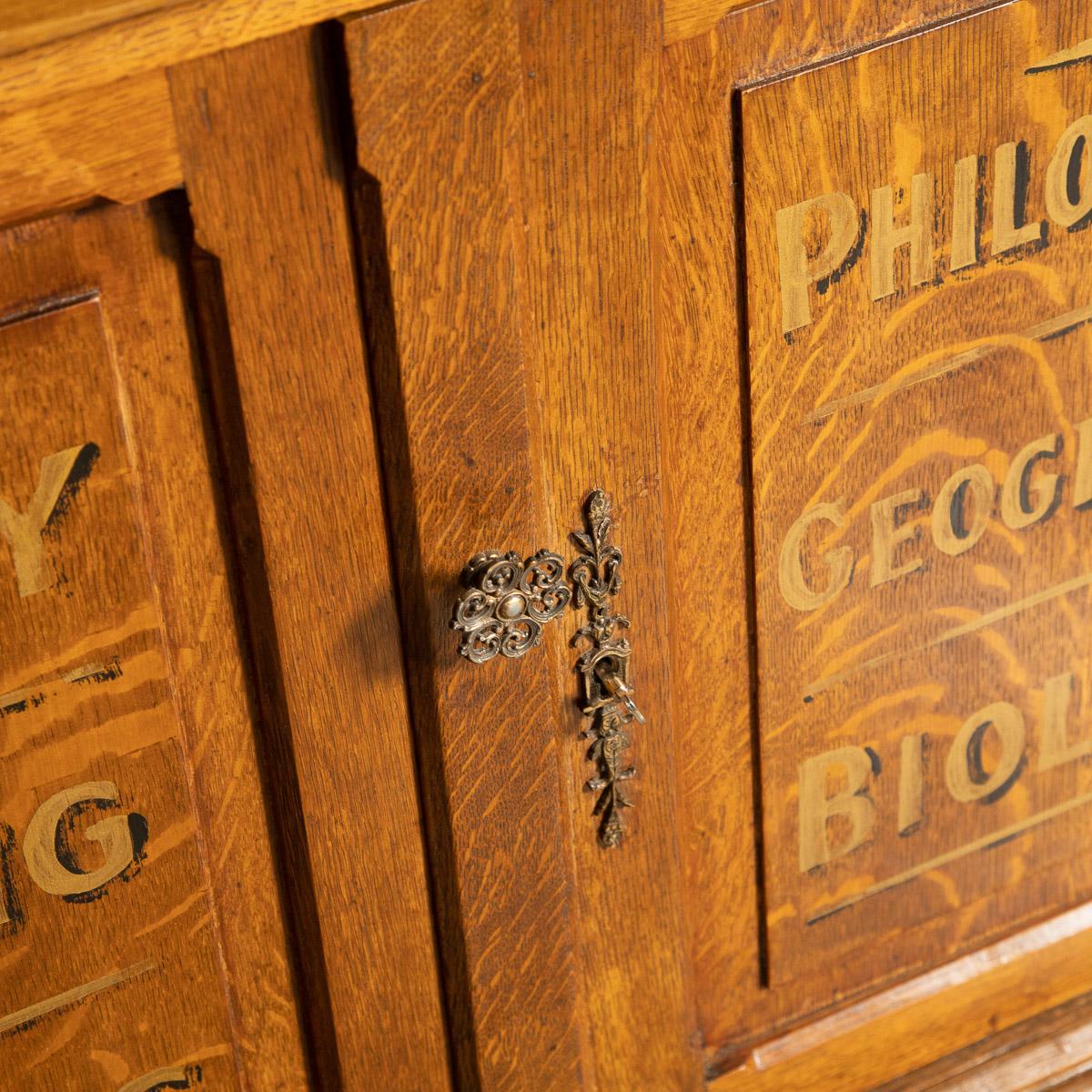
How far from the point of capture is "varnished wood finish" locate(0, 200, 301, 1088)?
69 cm

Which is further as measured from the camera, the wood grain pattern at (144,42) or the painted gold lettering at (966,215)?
the painted gold lettering at (966,215)

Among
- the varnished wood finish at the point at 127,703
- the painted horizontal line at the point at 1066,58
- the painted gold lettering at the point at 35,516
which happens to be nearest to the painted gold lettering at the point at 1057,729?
the painted horizontal line at the point at 1066,58

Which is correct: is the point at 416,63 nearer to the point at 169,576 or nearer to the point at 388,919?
the point at 169,576

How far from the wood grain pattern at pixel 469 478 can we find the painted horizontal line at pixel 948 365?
0.16 meters

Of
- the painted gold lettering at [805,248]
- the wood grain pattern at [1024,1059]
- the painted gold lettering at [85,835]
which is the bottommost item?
the wood grain pattern at [1024,1059]

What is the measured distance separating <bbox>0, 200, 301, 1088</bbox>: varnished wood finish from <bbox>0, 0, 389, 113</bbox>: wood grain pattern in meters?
0.06

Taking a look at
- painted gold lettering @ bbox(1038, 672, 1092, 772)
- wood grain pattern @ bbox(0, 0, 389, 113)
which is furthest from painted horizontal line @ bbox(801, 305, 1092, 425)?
wood grain pattern @ bbox(0, 0, 389, 113)

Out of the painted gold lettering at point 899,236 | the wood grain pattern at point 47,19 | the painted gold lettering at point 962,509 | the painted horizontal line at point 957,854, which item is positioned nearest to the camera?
the wood grain pattern at point 47,19

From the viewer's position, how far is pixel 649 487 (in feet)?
2.76

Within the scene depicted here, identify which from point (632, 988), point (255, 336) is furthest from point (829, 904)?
point (255, 336)

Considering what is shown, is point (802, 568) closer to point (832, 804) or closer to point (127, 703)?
point (832, 804)

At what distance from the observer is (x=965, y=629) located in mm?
982

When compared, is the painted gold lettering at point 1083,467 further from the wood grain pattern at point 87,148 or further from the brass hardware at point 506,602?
the wood grain pattern at point 87,148

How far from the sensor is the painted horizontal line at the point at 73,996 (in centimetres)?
82
